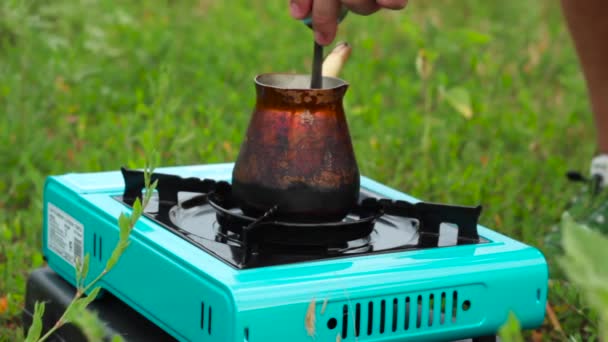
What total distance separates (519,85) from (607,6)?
1354mm

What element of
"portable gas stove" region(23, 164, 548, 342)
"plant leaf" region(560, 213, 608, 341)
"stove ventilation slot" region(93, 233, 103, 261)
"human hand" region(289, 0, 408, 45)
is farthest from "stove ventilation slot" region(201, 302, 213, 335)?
"plant leaf" region(560, 213, 608, 341)

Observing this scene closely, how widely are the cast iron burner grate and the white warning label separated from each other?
10 centimetres

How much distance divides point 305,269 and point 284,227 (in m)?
0.11

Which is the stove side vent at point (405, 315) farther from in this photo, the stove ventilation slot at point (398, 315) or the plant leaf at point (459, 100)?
the plant leaf at point (459, 100)

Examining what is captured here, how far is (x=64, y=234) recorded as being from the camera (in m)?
1.88

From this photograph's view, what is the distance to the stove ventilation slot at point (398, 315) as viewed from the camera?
1468 mm

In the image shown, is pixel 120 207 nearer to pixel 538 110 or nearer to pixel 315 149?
pixel 315 149

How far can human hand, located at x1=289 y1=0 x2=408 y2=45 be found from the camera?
1.58 metres

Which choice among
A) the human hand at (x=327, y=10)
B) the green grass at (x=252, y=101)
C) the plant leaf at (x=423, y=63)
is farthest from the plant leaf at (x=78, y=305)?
the plant leaf at (x=423, y=63)

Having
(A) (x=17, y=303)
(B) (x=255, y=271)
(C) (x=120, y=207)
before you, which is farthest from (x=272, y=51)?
(B) (x=255, y=271)

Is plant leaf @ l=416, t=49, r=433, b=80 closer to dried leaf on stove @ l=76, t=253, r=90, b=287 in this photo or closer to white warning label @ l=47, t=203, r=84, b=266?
white warning label @ l=47, t=203, r=84, b=266

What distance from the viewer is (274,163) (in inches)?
62.6

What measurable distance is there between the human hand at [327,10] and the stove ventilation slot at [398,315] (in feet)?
1.38

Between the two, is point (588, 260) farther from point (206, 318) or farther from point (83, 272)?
point (83, 272)
